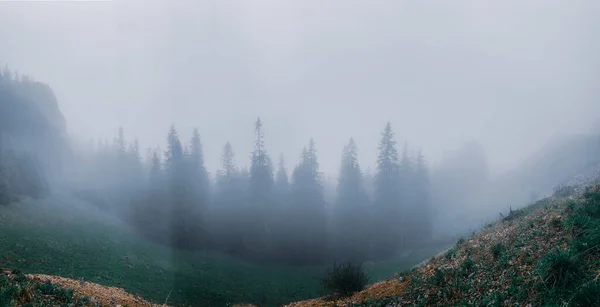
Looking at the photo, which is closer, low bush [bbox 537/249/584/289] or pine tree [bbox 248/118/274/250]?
low bush [bbox 537/249/584/289]

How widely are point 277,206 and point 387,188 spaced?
56.4 feet

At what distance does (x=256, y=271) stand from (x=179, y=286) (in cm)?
1040

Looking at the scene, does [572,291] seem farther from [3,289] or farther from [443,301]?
[3,289]

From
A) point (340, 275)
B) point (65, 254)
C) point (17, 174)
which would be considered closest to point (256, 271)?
point (65, 254)

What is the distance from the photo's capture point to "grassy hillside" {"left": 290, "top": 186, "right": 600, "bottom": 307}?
730 cm

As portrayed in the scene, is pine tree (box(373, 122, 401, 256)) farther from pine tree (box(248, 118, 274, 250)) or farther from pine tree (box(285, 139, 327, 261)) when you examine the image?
pine tree (box(248, 118, 274, 250))

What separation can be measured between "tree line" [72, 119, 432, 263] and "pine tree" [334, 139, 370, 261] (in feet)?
0.49

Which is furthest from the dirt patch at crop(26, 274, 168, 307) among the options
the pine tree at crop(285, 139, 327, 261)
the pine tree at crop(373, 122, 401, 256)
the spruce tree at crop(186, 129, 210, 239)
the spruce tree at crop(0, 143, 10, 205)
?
the pine tree at crop(373, 122, 401, 256)

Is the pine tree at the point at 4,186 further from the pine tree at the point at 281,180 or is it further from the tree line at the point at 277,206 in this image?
the pine tree at the point at 281,180

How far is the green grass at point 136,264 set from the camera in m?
22.9

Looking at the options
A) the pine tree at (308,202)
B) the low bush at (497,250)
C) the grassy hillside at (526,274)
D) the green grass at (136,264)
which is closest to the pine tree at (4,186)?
the green grass at (136,264)

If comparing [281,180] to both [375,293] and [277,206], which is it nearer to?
[277,206]

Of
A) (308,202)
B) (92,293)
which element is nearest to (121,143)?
(308,202)

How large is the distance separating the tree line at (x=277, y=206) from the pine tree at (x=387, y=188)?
15 centimetres
